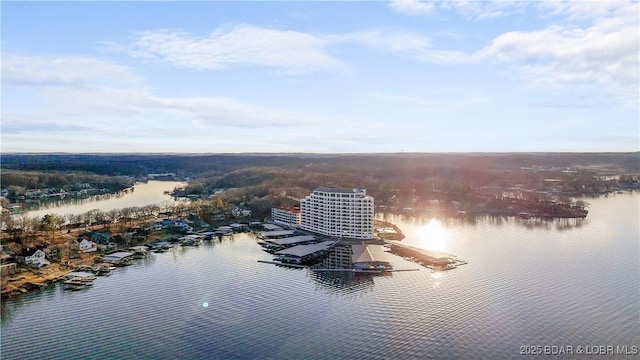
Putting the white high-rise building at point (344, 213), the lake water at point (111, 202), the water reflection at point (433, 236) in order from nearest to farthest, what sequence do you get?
1. the water reflection at point (433, 236)
2. the white high-rise building at point (344, 213)
3. the lake water at point (111, 202)

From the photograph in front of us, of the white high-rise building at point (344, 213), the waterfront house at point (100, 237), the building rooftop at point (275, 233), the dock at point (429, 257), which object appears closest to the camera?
the dock at point (429, 257)

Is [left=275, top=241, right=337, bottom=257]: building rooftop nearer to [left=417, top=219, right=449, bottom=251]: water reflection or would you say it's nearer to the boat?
[left=417, top=219, right=449, bottom=251]: water reflection

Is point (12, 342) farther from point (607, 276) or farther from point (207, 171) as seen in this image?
point (207, 171)

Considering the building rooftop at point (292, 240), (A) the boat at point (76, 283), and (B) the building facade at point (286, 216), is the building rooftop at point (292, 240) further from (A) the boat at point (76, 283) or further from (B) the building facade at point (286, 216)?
(A) the boat at point (76, 283)

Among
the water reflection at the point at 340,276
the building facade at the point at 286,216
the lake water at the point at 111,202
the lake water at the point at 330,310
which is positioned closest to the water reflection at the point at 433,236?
the lake water at the point at 330,310

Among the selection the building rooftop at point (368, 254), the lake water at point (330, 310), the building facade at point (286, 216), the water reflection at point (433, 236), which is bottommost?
the lake water at point (330, 310)

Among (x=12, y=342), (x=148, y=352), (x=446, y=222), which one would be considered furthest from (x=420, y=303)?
(x=446, y=222)
